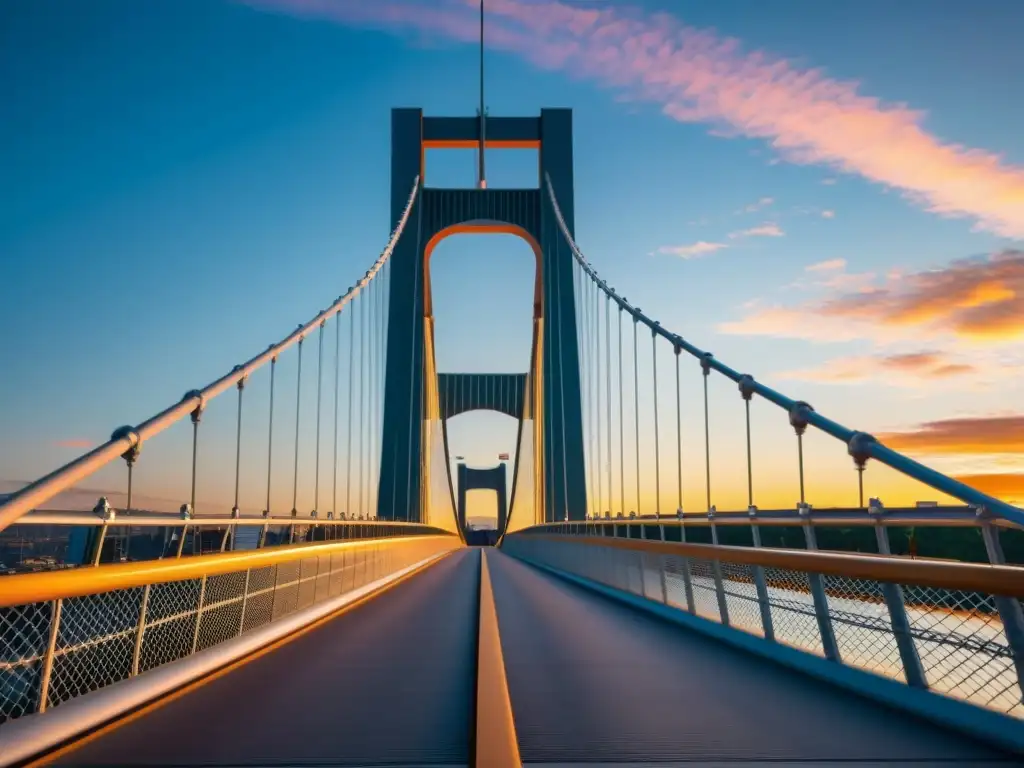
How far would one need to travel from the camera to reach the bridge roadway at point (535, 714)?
3.76 m

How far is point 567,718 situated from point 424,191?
33.5 m

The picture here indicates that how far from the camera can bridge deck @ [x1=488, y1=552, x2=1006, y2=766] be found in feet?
12.4

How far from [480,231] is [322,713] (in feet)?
114

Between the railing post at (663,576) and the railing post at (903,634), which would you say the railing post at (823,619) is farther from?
the railing post at (663,576)

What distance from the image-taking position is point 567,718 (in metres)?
4.52

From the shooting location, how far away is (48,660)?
13.8ft

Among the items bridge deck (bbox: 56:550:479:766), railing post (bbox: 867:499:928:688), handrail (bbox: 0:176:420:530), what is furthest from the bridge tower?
railing post (bbox: 867:499:928:688)

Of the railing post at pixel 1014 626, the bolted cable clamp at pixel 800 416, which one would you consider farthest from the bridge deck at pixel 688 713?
the bolted cable clamp at pixel 800 416

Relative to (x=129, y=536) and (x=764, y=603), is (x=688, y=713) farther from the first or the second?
(x=129, y=536)

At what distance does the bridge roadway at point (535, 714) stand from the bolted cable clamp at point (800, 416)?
161 cm

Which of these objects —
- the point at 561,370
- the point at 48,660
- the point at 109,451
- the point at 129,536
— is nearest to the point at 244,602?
the point at 129,536

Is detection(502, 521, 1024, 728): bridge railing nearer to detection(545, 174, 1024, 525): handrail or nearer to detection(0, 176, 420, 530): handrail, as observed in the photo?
detection(545, 174, 1024, 525): handrail

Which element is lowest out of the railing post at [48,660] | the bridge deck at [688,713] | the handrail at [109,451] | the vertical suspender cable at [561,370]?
the bridge deck at [688,713]

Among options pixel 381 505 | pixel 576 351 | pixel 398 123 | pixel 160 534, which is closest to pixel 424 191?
pixel 398 123
